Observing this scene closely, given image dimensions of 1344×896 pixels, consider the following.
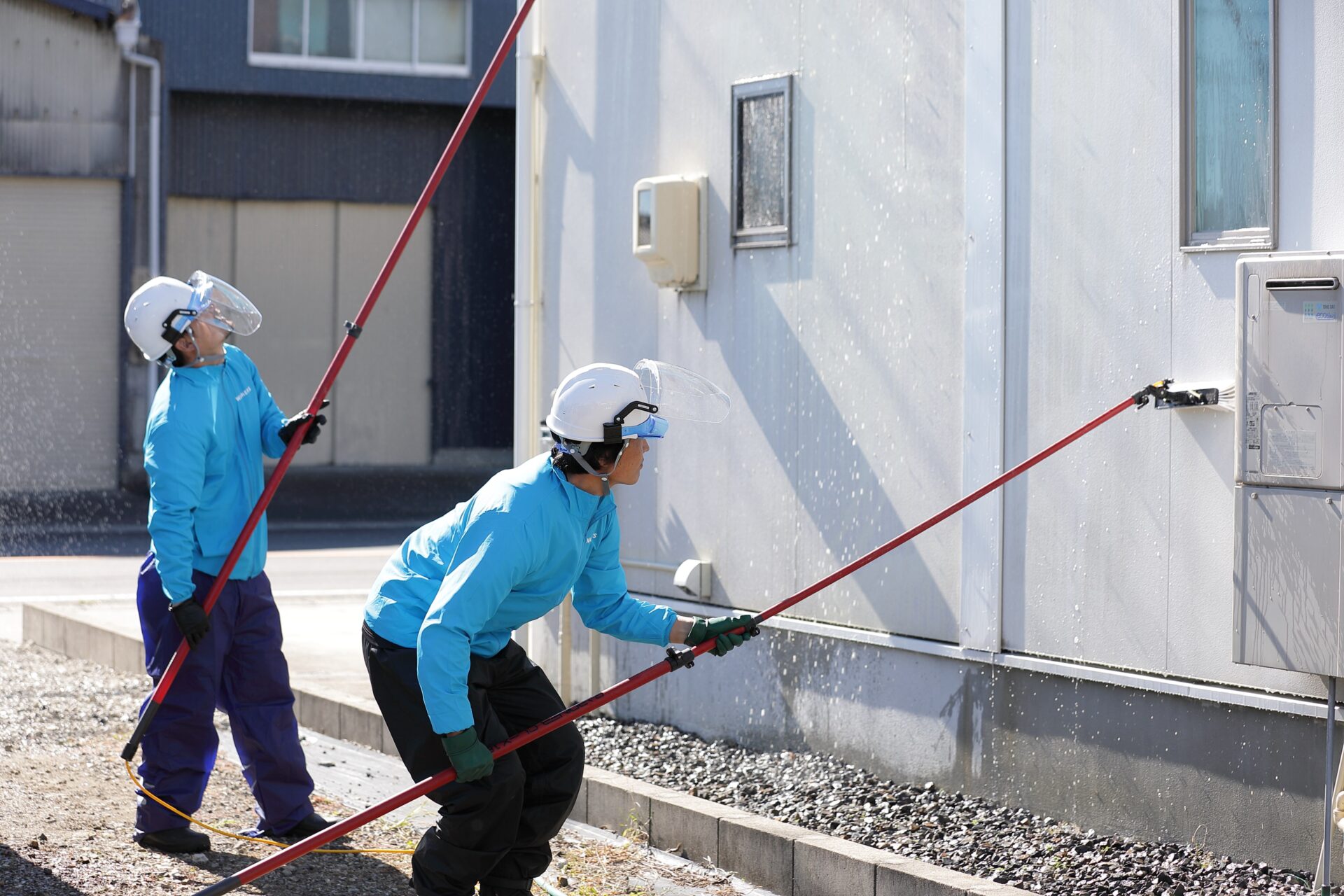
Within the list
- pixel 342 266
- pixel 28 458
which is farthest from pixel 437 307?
pixel 28 458

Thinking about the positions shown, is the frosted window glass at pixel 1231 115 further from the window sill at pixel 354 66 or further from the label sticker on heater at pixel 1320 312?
the window sill at pixel 354 66

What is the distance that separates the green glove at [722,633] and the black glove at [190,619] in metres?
1.95

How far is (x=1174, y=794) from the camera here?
5.44 m

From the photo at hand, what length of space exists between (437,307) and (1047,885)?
2124 centimetres

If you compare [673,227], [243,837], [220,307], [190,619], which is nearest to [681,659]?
[190,619]

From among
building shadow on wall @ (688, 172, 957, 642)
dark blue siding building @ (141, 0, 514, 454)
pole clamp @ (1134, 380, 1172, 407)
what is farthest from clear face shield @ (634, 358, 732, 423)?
dark blue siding building @ (141, 0, 514, 454)

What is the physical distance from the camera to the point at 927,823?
598cm

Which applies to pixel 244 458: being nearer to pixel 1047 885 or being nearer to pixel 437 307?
pixel 1047 885

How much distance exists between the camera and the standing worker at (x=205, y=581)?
5941 millimetres

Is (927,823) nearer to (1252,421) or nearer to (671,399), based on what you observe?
(1252,421)

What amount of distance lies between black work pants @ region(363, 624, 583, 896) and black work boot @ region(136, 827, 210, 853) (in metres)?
1.55

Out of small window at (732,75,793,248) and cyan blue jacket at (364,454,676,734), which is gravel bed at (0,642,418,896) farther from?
small window at (732,75,793,248)

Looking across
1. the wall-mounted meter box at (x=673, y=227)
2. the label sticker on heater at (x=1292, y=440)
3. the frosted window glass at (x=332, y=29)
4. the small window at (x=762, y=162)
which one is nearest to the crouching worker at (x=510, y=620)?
the label sticker on heater at (x=1292, y=440)

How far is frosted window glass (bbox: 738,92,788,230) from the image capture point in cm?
709
